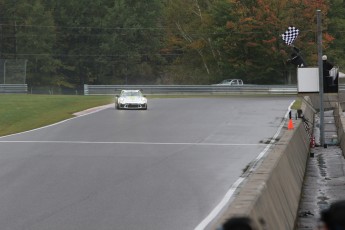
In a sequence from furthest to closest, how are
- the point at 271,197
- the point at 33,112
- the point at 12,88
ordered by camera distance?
the point at 12,88 < the point at 33,112 < the point at 271,197

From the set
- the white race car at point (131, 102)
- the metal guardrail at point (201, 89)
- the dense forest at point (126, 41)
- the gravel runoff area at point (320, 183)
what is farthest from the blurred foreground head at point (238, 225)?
the dense forest at point (126, 41)

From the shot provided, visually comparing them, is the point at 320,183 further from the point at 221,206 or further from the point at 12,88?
the point at 12,88

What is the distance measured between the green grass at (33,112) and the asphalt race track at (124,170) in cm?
200

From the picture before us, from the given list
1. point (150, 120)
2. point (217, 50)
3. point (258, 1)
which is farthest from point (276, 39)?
point (150, 120)

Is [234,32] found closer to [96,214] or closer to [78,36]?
[78,36]

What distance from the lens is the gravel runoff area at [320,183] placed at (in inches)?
495

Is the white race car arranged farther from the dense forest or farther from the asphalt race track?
the dense forest

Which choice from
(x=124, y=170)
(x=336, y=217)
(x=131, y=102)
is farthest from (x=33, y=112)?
(x=336, y=217)

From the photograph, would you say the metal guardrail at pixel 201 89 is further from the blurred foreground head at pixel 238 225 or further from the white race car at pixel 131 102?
the blurred foreground head at pixel 238 225

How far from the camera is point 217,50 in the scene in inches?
2923

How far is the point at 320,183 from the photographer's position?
54.9 ft

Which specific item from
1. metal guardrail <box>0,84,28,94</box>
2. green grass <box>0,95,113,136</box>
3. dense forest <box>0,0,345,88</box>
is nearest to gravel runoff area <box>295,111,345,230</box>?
green grass <box>0,95,113,136</box>

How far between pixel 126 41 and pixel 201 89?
2403cm

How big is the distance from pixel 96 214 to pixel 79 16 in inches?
2902
